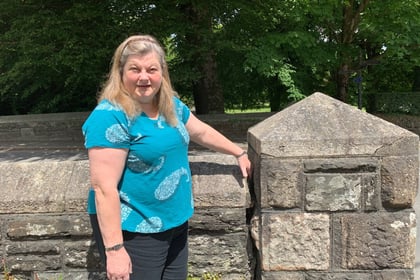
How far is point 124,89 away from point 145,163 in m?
0.34

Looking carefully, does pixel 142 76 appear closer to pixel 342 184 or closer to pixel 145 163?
pixel 145 163

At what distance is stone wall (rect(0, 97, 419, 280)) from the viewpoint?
222 centimetres

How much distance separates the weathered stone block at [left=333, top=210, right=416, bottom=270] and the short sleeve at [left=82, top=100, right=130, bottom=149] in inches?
49.7

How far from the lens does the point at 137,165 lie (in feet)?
5.86

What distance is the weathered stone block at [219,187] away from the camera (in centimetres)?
245

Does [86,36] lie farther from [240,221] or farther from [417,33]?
[240,221]

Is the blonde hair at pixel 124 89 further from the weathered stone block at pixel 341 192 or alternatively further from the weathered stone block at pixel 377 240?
the weathered stone block at pixel 377 240

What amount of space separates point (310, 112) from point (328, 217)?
0.58 meters

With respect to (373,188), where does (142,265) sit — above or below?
below

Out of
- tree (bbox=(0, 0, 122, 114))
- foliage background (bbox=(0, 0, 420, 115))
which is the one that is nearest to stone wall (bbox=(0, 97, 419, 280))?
foliage background (bbox=(0, 0, 420, 115))

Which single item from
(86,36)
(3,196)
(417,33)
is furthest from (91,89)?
(3,196)

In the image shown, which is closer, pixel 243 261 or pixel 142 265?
pixel 142 265

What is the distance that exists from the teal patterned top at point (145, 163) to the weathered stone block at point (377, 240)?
0.96m

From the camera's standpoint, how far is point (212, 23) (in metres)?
10.9
